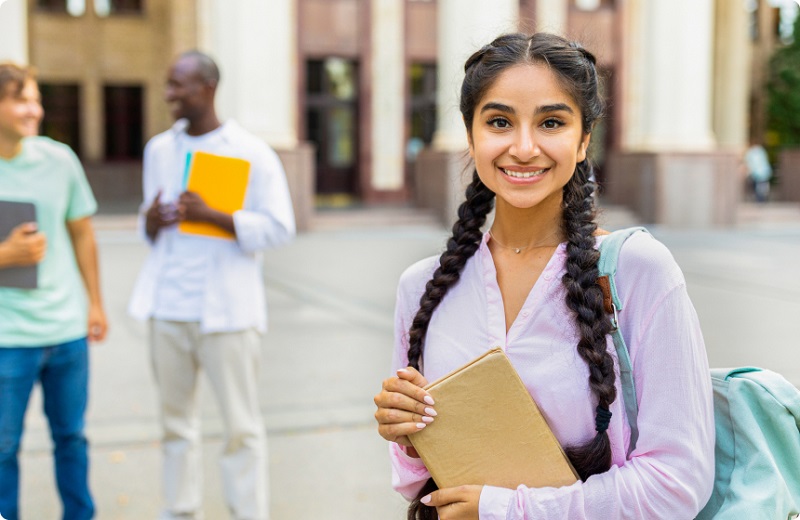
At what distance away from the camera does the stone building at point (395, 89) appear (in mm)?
20422

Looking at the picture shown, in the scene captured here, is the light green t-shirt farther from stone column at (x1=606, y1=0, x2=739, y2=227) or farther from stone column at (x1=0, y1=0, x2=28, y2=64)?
stone column at (x1=606, y1=0, x2=739, y2=227)

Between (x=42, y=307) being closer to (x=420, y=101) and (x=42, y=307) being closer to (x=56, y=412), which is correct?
(x=56, y=412)

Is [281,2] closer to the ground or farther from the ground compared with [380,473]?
farther from the ground

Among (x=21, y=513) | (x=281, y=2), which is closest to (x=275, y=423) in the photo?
(x=21, y=513)

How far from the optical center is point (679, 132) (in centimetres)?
2055

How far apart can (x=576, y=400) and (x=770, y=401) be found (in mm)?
359

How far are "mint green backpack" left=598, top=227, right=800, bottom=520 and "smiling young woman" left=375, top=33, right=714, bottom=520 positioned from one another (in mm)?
24

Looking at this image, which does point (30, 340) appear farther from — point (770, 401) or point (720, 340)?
point (720, 340)

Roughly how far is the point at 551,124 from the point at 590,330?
1.37 feet

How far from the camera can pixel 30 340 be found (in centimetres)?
379

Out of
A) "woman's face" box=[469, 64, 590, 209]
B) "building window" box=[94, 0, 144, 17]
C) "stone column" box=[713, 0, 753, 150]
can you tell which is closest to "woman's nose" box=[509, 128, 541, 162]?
"woman's face" box=[469, 64, 590, 209]

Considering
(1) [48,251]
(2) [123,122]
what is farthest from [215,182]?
(2) [123,122]

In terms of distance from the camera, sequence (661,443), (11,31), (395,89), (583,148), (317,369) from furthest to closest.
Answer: (395,89), (11,31), (317,369), (583,148), (661,443)

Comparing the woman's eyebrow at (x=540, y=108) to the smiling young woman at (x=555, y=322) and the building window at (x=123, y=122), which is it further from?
the building window at (x=123, y=122)
